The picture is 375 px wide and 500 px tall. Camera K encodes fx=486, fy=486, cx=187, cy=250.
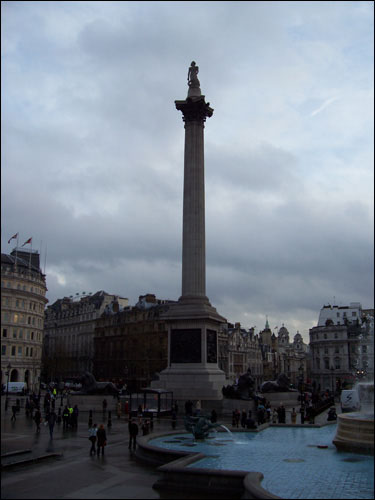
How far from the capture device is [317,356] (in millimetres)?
117688

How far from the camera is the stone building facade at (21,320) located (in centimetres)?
8025

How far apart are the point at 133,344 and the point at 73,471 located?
272 feet

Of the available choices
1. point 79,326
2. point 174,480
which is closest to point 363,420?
point 174,480

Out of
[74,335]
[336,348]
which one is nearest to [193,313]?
[336,348]

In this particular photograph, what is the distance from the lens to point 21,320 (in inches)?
3273

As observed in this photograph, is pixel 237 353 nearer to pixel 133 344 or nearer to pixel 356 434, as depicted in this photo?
pixel 133 344

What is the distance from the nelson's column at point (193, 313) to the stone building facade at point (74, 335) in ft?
221

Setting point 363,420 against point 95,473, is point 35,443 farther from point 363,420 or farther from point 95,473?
point 363,420

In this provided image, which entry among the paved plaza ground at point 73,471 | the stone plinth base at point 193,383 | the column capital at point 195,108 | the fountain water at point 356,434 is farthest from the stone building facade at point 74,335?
the fountain water at point 356,434

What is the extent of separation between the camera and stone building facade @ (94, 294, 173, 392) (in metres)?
93.1

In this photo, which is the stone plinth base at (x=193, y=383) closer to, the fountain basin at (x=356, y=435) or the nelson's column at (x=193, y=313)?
the nelson's column at (x=193, y=313)

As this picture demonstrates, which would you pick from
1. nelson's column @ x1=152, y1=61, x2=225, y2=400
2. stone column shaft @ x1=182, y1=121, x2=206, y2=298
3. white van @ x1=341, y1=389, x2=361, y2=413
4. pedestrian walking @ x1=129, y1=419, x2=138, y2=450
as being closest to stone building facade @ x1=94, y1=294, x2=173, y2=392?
stone column shaft @ x1=182, y1=121, x2=206, y2=298

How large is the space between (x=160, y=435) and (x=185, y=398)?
17.8 m

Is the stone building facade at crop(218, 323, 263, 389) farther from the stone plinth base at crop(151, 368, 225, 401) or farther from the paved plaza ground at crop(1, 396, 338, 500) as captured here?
the paved plaza ground at crop(1, 396, 338, 500)
